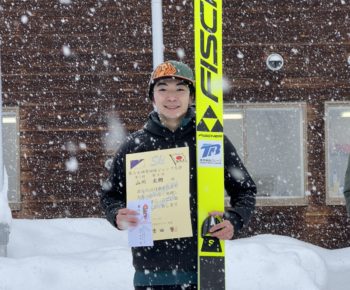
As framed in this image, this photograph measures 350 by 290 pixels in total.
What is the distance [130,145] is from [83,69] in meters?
6.45

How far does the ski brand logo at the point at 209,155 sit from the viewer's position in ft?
9.31

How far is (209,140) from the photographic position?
2891mm

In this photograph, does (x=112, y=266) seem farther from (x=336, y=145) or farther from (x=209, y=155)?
(x=336, y=145)

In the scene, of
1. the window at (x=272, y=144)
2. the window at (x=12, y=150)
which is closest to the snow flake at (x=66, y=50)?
the window at (x=12, y=150)

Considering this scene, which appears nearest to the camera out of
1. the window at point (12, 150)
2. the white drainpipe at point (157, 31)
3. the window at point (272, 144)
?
the white drainpipe at point (157, 31)

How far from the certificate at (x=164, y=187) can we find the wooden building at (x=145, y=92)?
638 centimetres

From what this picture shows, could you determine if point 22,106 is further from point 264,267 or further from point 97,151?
point 264,267

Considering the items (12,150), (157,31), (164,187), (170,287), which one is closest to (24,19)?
(12,150)

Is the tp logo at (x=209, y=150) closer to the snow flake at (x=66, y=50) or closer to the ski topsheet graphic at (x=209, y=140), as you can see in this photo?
the ski topsheet graphic at (x=209, y=140)

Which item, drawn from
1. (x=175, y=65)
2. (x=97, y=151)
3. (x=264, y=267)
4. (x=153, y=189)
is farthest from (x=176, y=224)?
(x=97, y=151)

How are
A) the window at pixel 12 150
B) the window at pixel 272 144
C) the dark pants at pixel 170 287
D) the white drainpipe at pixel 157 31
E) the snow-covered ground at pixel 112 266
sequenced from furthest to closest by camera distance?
the window at pixel 272 144 → the window at pixel 12 150 → the white drainpipe at pixel 157 31 → the snow-covered ground at pixel 112 266 → the dark pants at pixel 170 287

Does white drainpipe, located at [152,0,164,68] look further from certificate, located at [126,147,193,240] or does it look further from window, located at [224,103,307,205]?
certificate, located at [126,147,193,240]

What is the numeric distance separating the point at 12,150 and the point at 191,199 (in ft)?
22.5

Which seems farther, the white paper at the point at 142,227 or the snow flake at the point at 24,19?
the snow flake at the point at 24,19
